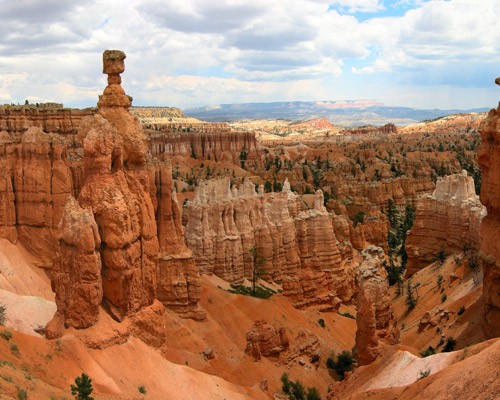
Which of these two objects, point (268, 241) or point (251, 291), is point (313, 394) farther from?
point (268, 241)

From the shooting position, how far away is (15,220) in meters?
27.9

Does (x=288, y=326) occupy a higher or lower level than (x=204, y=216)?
lower

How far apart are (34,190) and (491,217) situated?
19.5 metres

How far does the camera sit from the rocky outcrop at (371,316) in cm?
2241

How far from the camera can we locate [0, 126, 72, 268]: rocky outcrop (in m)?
27.5

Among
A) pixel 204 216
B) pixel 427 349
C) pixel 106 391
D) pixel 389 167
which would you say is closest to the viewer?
pixel 106 391

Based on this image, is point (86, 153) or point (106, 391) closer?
point (106, 391)

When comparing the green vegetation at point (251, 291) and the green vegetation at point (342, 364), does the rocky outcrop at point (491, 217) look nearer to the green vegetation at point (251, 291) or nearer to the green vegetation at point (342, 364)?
the green vegetation at point (342, 364)

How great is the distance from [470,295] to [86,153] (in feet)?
60.7

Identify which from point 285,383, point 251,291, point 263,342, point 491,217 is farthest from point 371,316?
point 251,291

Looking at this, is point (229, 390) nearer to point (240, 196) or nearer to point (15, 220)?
point (15, 220)

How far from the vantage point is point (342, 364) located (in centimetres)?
2570

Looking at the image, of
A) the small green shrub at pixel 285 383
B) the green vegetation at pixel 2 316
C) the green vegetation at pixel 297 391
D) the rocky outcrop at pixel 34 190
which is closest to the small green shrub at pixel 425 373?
the green vegetation at pixel 297 391

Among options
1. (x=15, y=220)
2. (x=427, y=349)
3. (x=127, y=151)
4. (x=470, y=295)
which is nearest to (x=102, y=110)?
(x=127, y=151)
